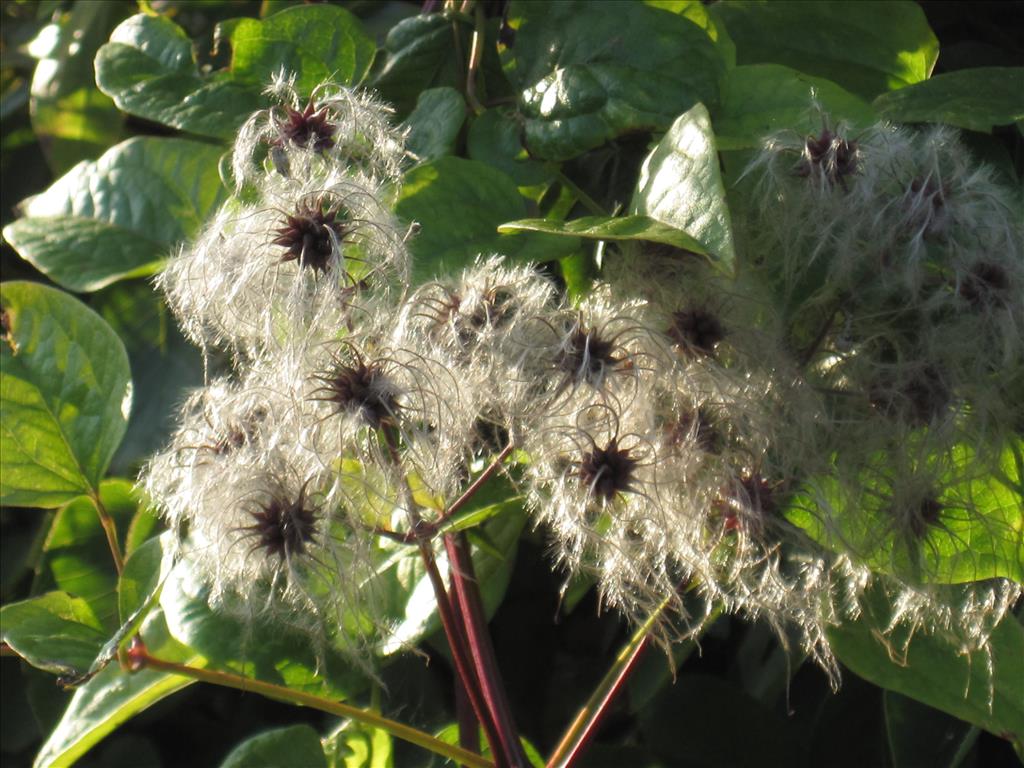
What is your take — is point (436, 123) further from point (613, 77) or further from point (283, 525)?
point (283, 525)

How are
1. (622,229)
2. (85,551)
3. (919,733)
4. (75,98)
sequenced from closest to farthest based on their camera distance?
(622,229)
(919,733)
(85,551)
(75,98)

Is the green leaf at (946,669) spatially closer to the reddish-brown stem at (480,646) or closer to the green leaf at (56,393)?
the reddish-brown stem at (480,646)

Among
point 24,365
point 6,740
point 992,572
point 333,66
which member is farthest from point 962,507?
point 6,740

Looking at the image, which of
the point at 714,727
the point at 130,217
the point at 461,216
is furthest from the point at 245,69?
the point at 714,727

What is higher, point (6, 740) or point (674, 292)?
point (674, 292)

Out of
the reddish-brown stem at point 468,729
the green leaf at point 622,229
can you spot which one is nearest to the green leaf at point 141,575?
the reddish-brown stem at point 468,729

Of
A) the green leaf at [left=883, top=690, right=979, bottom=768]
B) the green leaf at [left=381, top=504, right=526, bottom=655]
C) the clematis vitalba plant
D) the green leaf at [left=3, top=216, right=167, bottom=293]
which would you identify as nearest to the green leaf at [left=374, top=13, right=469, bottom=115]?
the clematis vitalba plant

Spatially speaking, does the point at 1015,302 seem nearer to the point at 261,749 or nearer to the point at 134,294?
the point at 261,749
